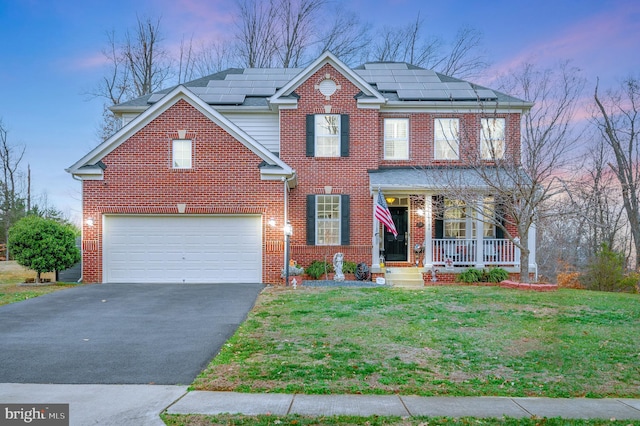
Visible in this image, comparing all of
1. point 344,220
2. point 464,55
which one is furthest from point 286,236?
point 464,55

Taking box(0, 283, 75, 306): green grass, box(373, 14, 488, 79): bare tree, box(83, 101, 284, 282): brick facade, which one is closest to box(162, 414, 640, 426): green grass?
box(0, 283, 75, 306): green grass

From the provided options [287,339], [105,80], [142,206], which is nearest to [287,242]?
[142,206]

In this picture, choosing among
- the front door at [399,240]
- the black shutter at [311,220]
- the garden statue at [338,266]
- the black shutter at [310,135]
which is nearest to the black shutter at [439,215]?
the front door at [399,240]

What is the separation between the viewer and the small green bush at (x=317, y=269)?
14973 millimetres

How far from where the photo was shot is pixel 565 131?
501 inches

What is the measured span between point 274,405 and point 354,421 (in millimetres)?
865

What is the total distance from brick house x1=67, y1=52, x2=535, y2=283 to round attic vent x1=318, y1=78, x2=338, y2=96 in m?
0.04

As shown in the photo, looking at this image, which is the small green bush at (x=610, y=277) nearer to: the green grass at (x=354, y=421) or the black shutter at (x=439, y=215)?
the black shutter at (x=439, y=215)

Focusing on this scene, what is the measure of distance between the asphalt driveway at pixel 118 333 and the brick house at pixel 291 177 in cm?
184

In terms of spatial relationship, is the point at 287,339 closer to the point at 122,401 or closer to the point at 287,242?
the point at 122,401

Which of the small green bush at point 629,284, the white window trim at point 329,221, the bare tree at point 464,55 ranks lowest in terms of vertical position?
the small green bush at point 629,284

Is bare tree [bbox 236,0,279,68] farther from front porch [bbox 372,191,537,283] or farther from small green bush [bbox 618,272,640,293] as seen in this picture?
small green bush [bbox 618,272,640,293]

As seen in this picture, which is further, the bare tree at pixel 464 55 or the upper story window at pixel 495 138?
the bare tree at pixel 464 55

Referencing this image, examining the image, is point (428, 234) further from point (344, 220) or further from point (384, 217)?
point (344, 220)
